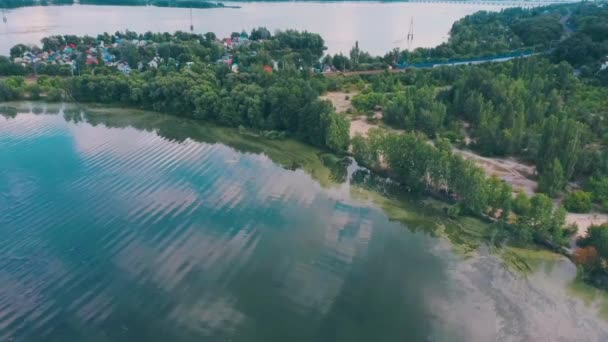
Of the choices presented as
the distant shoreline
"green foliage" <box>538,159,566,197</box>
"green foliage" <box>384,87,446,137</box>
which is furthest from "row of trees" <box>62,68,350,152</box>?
the distant shoreline

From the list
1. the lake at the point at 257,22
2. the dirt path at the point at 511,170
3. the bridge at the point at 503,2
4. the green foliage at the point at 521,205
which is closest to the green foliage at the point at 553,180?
the dirt path at the point at 511,170

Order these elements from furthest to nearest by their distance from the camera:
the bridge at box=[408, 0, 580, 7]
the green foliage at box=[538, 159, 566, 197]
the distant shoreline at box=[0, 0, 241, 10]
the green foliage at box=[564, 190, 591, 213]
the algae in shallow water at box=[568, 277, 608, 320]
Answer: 1. the bridge at box=[408, 0, 580, 7]
2. the distant shoreline at box=[0, 0, 241, 10]
3. the green foliage at box=[538, 159, 566, 197]
4. the green foliage at box=[564, 190, 591, 213]
5. the algae in shallow water at box=[568, 277, 608, 320]

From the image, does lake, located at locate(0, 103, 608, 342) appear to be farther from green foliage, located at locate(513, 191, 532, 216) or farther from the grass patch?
green foliage, located at locate(513, 191, 532, 216)

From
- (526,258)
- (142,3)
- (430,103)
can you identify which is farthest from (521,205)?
(142,3)

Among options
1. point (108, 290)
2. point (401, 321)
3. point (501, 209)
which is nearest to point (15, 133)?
point (108, 290)

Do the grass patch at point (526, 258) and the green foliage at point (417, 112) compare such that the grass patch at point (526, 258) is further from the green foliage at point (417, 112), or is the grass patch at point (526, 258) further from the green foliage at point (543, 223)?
the green foliage at point (417, 112)

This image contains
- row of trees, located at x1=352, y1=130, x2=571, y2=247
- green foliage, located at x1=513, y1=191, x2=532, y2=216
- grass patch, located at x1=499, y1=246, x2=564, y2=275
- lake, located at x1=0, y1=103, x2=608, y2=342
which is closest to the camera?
lake, located at x1=0, y1=103, x2=608, y2=342

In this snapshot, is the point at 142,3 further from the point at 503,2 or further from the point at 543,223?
the point at 543,223
